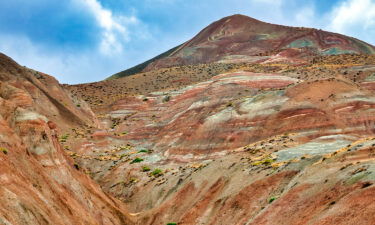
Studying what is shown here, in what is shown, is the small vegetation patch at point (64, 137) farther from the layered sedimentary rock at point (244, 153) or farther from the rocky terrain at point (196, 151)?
the layered sedimentary rock at point (244, 153)

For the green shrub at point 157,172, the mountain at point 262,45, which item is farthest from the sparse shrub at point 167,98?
the mountain at point 262,45

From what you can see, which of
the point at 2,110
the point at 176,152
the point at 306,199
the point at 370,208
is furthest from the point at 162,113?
the point at 370,208

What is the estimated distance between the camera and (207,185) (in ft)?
129

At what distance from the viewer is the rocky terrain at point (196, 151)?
80.4 feet

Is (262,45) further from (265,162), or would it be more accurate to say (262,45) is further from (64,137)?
(265,162)

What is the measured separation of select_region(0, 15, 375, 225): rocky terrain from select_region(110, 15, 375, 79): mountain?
29.8 metres

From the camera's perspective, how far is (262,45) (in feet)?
519

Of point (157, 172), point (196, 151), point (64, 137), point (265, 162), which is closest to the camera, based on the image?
point (265, 162)

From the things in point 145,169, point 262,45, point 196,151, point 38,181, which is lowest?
point 145,169

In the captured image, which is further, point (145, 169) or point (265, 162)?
point (145, 169)

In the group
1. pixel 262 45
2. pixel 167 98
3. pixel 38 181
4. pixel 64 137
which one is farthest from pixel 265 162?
pixel 262 45

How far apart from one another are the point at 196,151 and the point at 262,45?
109 metres

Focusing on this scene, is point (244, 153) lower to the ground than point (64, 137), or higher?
lower

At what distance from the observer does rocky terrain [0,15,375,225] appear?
965 inches
